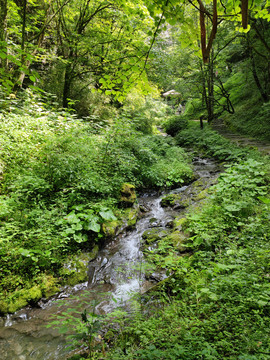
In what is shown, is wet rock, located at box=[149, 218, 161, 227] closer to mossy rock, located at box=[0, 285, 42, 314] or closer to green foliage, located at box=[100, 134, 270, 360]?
green foliage, located at box=[100, 134, 270, 360]

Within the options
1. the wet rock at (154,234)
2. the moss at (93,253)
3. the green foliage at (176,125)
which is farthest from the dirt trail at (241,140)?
the moss at (93,253)

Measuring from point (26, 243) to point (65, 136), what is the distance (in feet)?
10.3

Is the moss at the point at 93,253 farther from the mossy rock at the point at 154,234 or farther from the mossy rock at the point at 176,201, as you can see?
the mossy rock at the point at 176,201

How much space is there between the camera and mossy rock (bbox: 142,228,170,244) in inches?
197

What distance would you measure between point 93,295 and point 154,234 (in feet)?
7.50

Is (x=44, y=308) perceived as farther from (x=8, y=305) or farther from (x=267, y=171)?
(x=267, y=171)

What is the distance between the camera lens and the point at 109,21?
9.60 metres

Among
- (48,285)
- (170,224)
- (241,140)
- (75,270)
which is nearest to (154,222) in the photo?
(170,224)

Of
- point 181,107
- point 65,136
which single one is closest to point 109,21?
point 65,136

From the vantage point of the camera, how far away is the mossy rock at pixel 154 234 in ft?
16.4

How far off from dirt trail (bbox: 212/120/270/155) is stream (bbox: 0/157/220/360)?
209 inches

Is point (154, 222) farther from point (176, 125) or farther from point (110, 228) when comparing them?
point (176, 125)

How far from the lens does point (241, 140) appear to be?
1076 centimetres

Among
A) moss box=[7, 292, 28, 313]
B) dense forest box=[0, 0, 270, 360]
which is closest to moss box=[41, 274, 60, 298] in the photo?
dense forest box=[0, 0, 270, 360]
